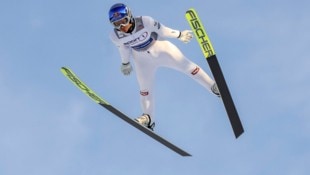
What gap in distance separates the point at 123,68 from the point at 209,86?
2226 millimetres

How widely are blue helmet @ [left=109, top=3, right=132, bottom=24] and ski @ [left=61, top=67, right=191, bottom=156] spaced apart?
7.24 feet

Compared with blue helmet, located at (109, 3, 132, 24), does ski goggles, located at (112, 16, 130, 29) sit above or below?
below

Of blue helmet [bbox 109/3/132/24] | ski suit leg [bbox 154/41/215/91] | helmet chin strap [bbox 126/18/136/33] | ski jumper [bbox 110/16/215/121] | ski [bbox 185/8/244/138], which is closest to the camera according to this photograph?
ski [bbox 185/8/244/138]

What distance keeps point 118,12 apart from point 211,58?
8.31 ft

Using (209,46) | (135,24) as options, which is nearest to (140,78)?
(135,24)

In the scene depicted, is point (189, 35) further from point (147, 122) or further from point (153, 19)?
point (147, 122)

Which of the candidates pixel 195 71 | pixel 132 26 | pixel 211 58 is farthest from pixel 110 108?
pixel 211 58

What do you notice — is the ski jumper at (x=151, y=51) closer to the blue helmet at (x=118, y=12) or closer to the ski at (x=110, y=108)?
the blue helmet at (x=118, y=12)

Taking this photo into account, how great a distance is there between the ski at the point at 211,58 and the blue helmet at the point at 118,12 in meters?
1.76

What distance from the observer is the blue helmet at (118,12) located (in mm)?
14352

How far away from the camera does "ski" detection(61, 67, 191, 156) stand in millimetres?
15305

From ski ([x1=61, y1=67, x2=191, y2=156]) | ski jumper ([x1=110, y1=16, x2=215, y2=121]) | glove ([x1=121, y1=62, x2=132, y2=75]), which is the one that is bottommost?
ski ([x1=61, y1=67, x2=191, y2=156])

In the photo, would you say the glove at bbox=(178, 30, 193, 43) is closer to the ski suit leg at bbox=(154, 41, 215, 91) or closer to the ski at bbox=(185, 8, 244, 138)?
the ski suit leg at bbox=(154, 41, 215, 91)

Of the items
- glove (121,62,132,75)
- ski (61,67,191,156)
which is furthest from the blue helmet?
ski (61,67,191,156)
